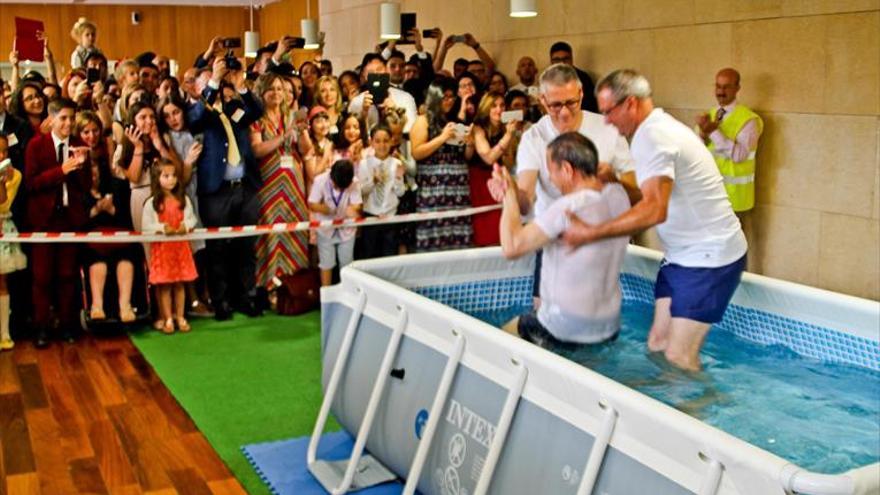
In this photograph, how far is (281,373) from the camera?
5.91 meters

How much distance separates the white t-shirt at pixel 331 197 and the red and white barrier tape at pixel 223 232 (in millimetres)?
104

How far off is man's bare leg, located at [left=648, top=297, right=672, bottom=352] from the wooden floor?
6.11 ft

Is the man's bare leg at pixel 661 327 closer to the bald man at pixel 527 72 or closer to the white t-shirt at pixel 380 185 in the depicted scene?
the white t-shirt at pixel 380 185

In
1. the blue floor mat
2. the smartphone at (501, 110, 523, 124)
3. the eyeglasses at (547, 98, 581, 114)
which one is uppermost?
the eyeglasses at (547, 98, 581, 114)

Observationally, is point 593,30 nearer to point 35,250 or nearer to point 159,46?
point 35,250

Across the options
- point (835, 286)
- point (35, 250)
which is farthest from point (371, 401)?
point (835, 286)

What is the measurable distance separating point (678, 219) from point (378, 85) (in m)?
3.81

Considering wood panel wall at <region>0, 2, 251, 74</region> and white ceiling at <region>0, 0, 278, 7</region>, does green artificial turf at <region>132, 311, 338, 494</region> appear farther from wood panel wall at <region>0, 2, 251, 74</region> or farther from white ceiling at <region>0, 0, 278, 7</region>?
wood panel wall at <region>0, 2, 251, 74</region>

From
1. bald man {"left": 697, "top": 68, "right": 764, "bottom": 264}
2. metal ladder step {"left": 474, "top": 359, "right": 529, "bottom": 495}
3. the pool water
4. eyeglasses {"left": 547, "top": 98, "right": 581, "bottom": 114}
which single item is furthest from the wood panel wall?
metal ladder step {"left": 474, "top": 359, "right": 529, "bottom": 495}

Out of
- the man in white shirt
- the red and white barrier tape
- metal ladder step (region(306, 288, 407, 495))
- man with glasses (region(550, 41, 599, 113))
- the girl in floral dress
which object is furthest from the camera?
man with glasses (region(550, 41, 599, 113))

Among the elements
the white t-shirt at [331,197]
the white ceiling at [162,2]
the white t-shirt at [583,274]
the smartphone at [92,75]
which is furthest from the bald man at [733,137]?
the white ceiling at [162,2]

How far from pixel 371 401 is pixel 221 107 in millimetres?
3606

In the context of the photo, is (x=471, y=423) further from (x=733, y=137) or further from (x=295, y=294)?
(x=733, y=137)

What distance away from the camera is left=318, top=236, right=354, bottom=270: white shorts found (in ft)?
23.9
